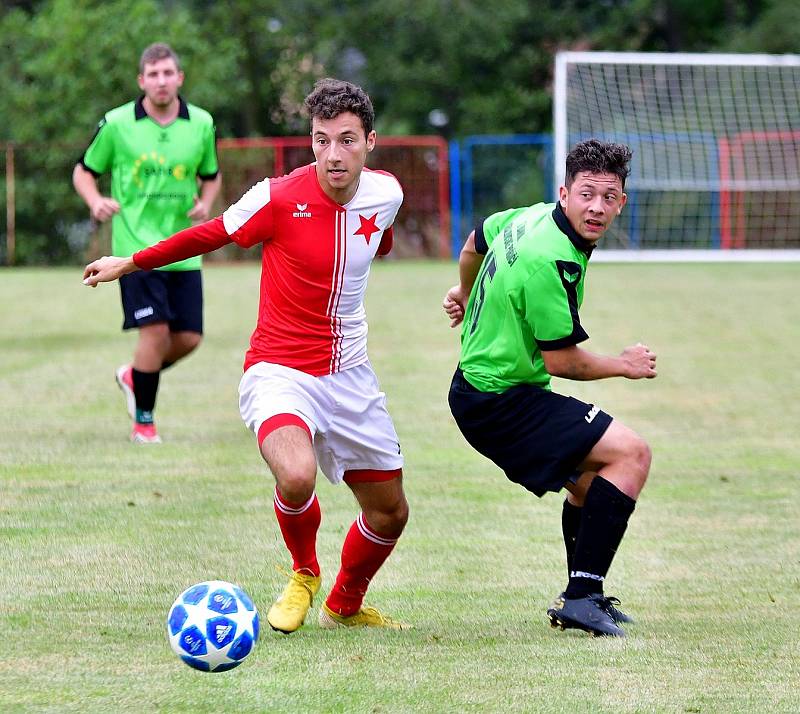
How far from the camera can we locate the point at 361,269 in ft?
16.4

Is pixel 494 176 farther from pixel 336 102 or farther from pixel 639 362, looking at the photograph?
pixel 639 362

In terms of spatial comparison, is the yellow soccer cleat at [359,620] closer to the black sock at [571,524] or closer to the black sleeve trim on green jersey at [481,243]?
the black sock at [571,524]

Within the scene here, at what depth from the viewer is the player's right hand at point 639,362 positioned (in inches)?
182

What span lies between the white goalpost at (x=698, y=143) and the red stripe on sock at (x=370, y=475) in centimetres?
1535

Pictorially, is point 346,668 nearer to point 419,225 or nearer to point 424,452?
point 424,452

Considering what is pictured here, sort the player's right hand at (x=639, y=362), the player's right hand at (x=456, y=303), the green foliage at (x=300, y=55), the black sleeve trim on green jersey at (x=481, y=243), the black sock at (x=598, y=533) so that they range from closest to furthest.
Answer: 1. the player's right hand at (x=639, y=362)
2. the black sock at (x=598, y=533)
3. the black sleeve trim on green jersey at (x=481, y=243)
4. the player's right hand at (x=456, y=303)
5. the green foliage at (x=300, y=55)

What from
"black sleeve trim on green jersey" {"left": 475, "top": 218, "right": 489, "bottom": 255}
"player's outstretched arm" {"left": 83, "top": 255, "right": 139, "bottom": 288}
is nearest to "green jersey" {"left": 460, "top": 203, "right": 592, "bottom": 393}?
"black sleeve trim on green jersey" {"left": 475, "top": 218, "right": 489, "bottom": 255}

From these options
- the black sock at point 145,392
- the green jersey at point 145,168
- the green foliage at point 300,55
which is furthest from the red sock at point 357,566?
the green foliage at point 300,55

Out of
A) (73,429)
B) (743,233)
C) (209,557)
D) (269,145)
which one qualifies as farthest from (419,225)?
(209,557)

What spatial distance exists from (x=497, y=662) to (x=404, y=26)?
3038 cm

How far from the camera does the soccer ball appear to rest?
411 centimetres

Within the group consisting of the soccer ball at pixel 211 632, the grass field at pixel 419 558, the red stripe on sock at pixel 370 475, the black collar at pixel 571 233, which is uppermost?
the black collar at pixel 571 233

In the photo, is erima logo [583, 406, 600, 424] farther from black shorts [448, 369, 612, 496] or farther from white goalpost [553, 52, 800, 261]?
white goalpost [553, 52, 800, 261]

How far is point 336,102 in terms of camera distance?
15.7ft
